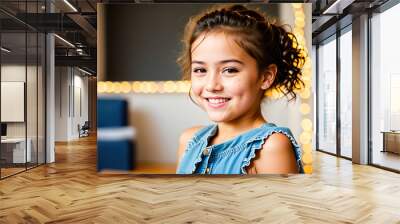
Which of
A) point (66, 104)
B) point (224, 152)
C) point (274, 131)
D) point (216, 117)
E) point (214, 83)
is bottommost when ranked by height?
point (224, 152)

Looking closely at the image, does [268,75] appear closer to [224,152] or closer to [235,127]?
[235,127]

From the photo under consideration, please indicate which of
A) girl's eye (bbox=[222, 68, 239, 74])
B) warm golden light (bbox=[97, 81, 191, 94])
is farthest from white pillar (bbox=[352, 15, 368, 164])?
warm golden light (bbox=[97, 81, 191, 94])

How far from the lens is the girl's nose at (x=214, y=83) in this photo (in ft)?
20.1

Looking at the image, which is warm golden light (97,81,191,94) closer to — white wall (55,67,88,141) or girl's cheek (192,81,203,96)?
girl's cheek (192,81,203,96)

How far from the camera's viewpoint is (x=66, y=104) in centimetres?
1697

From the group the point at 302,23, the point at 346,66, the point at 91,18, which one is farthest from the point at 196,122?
the point at 346,66

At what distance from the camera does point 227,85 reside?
20.1 ft

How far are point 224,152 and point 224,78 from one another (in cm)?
109

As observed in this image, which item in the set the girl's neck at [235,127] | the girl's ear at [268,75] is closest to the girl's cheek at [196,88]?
the girl's neck at [235,127]

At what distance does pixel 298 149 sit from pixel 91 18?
5.20 metres

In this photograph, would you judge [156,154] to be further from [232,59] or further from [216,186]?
[232,59]

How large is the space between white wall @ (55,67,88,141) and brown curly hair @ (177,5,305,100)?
38.0ft

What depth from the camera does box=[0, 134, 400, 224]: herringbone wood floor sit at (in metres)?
4.25

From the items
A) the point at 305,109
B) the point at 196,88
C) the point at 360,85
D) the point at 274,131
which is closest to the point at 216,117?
the point at 196,88
